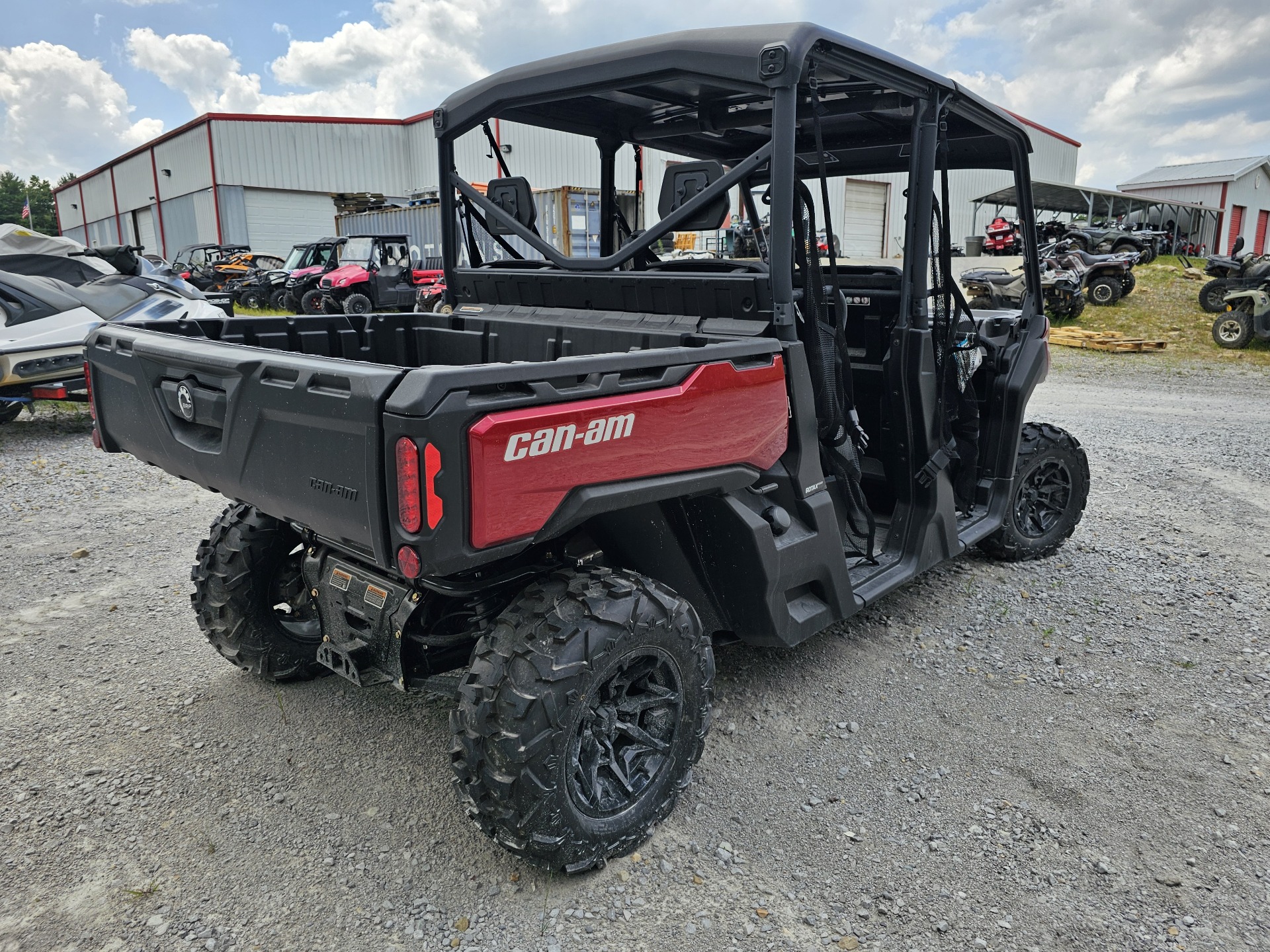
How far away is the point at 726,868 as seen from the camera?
98.1 inches

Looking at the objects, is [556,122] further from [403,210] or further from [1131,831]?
[403,210]

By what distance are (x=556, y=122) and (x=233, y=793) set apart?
284 cm

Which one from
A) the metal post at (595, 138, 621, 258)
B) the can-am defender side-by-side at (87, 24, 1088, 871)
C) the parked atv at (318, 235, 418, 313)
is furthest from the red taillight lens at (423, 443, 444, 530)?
the parked atv at (318, 235, 418, 313)

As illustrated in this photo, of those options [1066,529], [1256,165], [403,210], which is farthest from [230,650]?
[1256,165]

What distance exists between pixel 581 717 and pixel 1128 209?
32.0 metres

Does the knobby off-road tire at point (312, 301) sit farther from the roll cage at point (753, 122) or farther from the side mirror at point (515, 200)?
the side mirror at point (515, 200)

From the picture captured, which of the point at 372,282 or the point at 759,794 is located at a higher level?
the point at 372,282

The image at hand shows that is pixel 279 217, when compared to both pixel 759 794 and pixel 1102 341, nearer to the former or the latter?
pixel 1102 341

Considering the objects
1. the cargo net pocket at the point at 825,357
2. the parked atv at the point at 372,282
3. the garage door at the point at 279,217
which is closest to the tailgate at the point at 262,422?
the cargo net pocket at the point at 825,357

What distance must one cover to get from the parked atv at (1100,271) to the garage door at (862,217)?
1238 cm

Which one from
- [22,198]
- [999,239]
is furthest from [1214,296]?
[22,198]

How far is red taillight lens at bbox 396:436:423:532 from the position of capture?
194 cm

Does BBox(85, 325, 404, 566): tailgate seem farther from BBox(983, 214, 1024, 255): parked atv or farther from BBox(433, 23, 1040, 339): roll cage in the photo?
BBox(983, 214, 1024, 255): parked atv

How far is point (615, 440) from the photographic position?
7.45 feet
